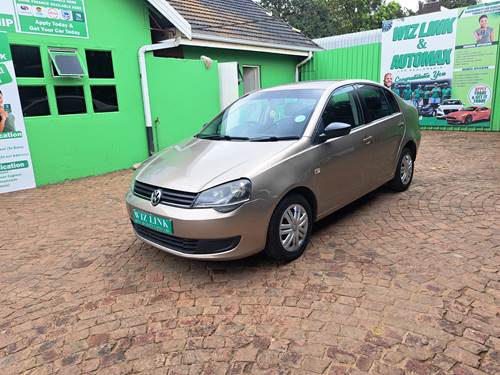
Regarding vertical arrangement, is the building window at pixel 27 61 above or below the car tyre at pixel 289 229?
above

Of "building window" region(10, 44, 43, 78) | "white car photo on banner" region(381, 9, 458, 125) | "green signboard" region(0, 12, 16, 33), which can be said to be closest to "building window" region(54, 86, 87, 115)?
"building window" region(10, 44, 43, 78)

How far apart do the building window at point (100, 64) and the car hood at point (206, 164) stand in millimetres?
4702

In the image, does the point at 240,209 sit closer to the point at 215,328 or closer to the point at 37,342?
the point at 215,328

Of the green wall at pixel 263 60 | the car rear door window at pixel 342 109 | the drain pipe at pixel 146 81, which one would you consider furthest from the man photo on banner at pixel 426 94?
the car rear door window at pixel 342 109

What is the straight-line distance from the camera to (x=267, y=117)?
438 centimetres

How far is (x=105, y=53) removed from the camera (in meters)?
8.12

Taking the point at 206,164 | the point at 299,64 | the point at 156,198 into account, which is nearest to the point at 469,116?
the point at 299,64

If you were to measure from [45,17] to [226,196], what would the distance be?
6.11 m

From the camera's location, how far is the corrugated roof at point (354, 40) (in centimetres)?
1431

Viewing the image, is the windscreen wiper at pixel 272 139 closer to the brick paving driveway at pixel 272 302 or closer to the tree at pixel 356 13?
the brick paving driveway at pixel 272 302

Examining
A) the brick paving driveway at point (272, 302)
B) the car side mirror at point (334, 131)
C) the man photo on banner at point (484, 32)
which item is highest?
the man photo on banner at point (484, 32)

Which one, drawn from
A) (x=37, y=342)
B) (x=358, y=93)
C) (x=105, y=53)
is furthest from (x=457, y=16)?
(x=37, y=342)

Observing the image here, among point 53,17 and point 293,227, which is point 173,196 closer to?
point 293,227

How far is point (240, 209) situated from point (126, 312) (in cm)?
124
